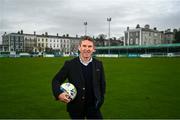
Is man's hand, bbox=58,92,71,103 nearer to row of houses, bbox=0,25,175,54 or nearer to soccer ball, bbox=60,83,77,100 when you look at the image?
soccer ball, bbox=60,83,77,100

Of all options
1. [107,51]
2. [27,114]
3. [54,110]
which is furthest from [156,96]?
[107,51]

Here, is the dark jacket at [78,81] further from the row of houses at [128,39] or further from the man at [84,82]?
the row of houses at [128,39]

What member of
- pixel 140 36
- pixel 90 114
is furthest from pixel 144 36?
pixel 90 114

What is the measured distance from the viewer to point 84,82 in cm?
571

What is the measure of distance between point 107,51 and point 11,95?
127431mm

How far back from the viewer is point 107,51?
14050 cm

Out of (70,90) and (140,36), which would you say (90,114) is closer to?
(70,90)

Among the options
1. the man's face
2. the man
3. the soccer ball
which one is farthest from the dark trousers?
the man's face

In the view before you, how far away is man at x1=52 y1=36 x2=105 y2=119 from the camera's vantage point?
569 centimetres

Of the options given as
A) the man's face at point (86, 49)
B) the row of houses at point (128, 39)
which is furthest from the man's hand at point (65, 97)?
the row of houses at point (128, 39)

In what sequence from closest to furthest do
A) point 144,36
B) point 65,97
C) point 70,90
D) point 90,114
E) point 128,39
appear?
point 65,97, point 70,90, point 90,114, point 144,36, point 128,39

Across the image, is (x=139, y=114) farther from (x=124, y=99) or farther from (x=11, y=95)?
(x=11, y=95)

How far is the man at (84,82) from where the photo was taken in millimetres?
5691

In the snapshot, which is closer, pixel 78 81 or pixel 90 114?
pixel 78 81
